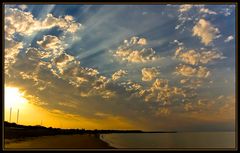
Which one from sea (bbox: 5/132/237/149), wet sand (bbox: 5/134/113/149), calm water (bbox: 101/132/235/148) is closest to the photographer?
wet sand (bbox: 5/134/113/149)

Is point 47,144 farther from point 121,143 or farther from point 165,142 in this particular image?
point 165,142

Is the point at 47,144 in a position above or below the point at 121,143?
above

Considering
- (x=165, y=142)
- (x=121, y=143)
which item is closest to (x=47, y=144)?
(x=121, y=143)

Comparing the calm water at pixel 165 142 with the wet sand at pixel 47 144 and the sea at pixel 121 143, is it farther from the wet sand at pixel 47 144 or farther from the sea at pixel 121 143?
the wet sand at pixel 47 144

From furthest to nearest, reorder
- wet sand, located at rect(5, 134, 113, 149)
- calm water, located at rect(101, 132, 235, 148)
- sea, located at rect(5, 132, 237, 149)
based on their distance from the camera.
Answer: calm water, located at rect(101, 132, 235, 148) → sea, located at rect(5, 132, 237, 149) → wet sand, located at rect(5, 134, 113, 149)

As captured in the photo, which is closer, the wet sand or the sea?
the wet sand

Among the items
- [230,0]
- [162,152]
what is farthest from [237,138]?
[230,0]

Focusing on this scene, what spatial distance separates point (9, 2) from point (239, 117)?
8.62ft

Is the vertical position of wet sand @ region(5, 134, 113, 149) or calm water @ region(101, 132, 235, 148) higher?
wet sand @ region(5, 134, 113, 149)

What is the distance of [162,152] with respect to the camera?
3.37 m

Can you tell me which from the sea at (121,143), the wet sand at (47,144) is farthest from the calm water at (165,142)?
the wet sand at (47,144)

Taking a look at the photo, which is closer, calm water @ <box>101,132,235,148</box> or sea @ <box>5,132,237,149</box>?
sea @ <box>5,132,237,149</box>

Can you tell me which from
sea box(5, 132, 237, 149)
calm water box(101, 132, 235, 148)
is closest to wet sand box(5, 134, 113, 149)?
sea box(5, 132, 237, 149)

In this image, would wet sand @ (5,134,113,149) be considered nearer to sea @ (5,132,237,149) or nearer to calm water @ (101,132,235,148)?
sea @ (5,132,237,149)
